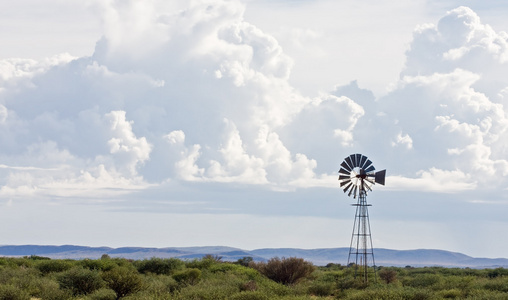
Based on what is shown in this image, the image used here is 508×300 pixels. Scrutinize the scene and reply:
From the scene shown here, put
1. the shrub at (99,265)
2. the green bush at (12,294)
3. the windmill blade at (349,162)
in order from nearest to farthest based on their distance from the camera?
the green bush at (12,294) → the windmill blade at (349,162) → the shrub at (99,265)

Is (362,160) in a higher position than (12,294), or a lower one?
higher

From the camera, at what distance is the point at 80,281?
128 feet

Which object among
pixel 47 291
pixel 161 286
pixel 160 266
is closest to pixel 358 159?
pixel 161 286

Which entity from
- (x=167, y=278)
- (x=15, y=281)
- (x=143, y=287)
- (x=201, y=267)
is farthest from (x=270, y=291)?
(x=201, y=267)

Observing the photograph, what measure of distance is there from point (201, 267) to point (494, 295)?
27629 mm

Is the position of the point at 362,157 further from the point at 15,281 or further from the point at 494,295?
the point at 15,281

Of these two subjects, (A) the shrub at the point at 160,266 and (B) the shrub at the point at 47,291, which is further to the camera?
(A) the shrub at the point at 160,266

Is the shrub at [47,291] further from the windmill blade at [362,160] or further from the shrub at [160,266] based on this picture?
the windmill blade at [362,160]

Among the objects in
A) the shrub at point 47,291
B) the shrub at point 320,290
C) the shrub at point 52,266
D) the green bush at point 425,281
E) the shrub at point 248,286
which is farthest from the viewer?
the green bush at point 425,281

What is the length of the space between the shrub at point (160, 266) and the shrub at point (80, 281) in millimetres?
14714

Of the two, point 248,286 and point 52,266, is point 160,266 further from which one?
point 248,286

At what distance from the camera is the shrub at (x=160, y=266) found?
2161 inches

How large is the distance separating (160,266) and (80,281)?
1715 centimetres

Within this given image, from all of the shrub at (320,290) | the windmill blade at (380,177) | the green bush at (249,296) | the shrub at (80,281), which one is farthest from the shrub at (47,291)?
the windmill blade at (380,177)
